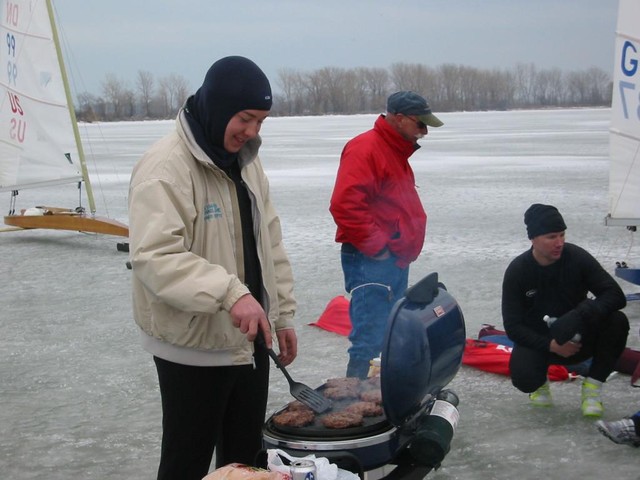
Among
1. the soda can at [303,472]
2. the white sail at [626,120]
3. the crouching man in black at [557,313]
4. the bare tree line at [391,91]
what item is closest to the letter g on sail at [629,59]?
the white sail at [626,120]

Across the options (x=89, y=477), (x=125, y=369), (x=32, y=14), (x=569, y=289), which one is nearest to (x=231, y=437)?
(x=89, y=477)

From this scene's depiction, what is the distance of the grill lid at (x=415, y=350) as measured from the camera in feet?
8.44

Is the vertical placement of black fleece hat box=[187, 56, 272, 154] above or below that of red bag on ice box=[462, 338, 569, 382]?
above

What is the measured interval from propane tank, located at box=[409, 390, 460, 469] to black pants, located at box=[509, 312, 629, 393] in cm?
158

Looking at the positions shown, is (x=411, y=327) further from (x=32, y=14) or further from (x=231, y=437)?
(x=32, y=14)

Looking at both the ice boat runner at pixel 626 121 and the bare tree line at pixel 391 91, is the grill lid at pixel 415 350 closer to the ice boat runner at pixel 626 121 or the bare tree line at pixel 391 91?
the ice boat runner at pixel 626 121

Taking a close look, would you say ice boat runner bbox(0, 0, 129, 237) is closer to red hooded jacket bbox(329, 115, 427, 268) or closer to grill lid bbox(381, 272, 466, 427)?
red hooded jacket bbox(329, 115, 427, 268)

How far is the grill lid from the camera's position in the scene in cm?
257

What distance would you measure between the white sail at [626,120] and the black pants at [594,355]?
3.13 metres

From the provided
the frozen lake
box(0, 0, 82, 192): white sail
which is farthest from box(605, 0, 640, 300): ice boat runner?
box(0, 0, 82, 192): white sail

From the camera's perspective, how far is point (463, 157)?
23562 mm

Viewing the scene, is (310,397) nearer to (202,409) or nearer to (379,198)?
(202,409)

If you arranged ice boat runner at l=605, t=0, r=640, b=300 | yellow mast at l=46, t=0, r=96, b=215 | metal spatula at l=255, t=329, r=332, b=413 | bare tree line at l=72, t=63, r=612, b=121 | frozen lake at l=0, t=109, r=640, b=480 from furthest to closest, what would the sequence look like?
bare tree line at l=72, t=63, r=612, b=121 → yellow mast at l=46, t=0, r=96, b=215 → ice boat runner at l=605, t=0, r=640, b=300 → frozen lake at l=0, t=109, r=640, b=480 → metal spatula at l=255, t=329, r=332, b=413

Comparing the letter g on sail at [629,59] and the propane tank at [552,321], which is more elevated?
the letter g on sail at [629,59]
